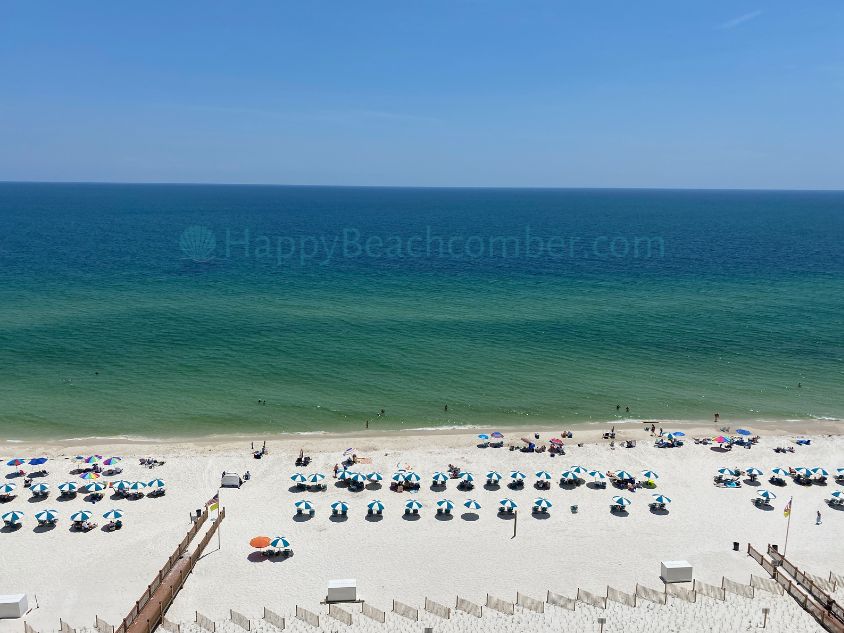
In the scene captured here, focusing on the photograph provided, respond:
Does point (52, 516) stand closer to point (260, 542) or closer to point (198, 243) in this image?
point (260, 542)

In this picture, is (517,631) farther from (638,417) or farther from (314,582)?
(638,417)

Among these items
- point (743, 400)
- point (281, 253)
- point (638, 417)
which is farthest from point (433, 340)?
point (281, 253)

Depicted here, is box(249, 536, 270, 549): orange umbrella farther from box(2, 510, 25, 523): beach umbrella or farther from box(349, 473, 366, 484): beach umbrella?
box(2, 510, 25, 523): beach umbrella

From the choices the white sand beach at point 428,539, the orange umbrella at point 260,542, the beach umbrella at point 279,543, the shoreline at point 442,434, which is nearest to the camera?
the white sand beach at point 428,539

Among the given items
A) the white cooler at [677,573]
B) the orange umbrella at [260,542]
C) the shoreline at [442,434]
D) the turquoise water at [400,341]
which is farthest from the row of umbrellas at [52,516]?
the white cooler at [677,573]

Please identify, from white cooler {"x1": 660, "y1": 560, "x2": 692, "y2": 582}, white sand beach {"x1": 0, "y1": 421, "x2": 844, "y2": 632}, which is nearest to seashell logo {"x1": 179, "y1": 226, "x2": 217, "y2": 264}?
white sand beach {"x1": 0, "y1": 421, "x2": 844, "y2": 632}

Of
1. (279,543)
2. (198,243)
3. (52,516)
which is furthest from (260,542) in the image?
(198,243)

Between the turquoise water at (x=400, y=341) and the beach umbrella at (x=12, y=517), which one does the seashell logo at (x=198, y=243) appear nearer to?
the turquoise water at (x=400, y=341)
